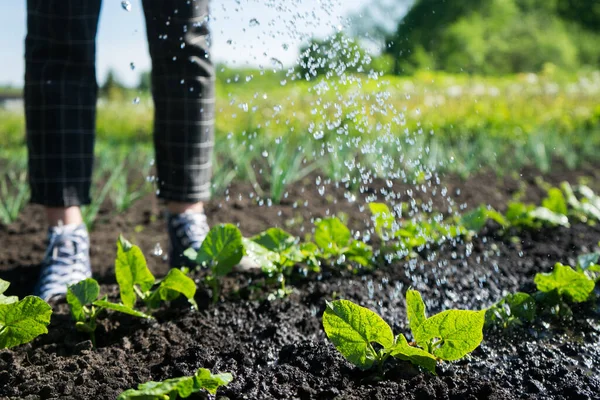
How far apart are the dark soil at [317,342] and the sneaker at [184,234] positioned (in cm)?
17

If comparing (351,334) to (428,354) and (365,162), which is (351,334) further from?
(365,162)

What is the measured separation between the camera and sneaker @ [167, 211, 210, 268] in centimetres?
202

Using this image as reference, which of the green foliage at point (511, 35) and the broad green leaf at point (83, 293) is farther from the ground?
the green foliage at point (511, 35)

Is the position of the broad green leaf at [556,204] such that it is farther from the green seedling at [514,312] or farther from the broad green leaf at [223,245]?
the broad green leaf at [223,245]

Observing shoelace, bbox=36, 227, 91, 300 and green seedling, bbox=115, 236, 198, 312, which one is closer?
green seedling, bbox=115, 236, 198, 312

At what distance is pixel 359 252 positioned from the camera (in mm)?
1820

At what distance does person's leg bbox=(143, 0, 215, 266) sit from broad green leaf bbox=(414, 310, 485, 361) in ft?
2.97

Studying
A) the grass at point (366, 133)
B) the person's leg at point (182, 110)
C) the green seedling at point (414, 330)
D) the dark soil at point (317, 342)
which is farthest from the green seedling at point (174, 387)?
the grass at point (366, 133)

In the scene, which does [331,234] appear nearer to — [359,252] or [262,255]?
[359,252]

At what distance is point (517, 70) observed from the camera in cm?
1700

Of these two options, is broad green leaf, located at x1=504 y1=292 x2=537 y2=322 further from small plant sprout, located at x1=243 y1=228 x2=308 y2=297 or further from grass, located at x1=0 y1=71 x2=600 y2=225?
grass, located at x1=0 y1=71 x2=600 y2=225

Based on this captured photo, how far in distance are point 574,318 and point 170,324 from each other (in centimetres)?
102

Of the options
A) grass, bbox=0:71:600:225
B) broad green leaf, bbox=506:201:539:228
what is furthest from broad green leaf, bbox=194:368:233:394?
broad green leaf, bbox=506:201:539:228

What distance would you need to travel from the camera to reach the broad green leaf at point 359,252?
5.94 feet
